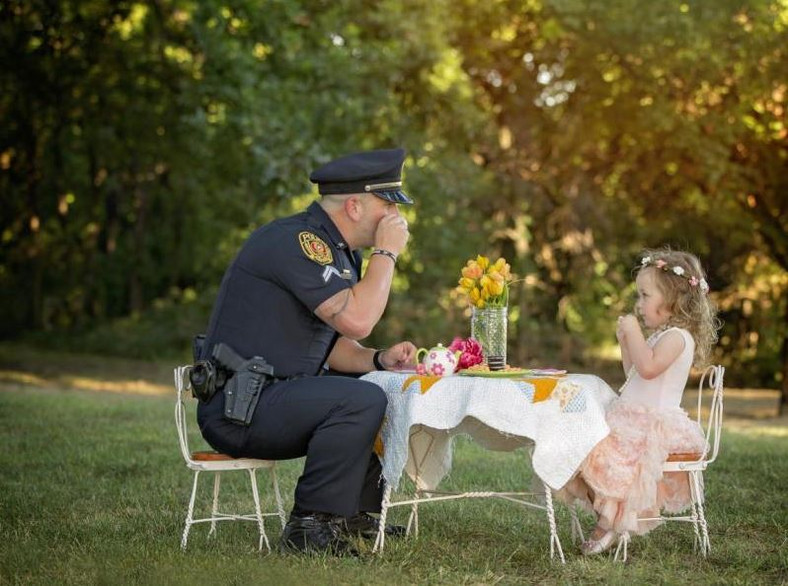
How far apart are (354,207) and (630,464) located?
1.63m

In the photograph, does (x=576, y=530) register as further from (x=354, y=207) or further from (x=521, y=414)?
(x=354, y=207)

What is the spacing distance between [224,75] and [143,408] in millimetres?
5512

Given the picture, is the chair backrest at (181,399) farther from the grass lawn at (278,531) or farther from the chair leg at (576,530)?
the chair leg at (576,530)

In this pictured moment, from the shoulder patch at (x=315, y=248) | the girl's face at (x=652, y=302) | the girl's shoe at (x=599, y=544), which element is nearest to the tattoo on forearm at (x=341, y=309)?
the shoulder patch at (x=315, y=248)

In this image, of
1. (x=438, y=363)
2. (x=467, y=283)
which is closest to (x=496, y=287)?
(x=467, y=283)

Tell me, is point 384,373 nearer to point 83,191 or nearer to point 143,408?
point 143,408

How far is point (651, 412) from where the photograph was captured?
5.39 meters

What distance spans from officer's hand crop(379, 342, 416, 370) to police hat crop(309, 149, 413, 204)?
73cm

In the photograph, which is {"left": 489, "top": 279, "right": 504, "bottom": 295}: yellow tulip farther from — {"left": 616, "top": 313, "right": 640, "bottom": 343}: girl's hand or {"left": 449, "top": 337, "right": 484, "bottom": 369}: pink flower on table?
{"left": 616, "top": 313, "right": 640, "bottom": 343}: girl's hand

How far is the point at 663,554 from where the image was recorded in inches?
222

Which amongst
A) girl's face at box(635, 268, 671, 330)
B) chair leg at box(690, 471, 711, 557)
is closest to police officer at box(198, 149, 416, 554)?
girl's face at box(635, 268, 671, 330)

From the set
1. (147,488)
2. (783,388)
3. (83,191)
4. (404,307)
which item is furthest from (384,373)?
(83,191)

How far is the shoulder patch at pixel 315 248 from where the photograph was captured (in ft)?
17.4

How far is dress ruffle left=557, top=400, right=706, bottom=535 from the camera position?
205 inches
